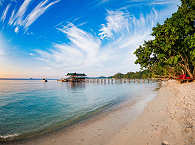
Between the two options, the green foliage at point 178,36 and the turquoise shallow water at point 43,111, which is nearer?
the turquoise shallow water at point 43,111

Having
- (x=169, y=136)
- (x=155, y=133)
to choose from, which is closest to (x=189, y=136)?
(x=169, y=136)

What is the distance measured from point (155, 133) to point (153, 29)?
1716 centimetres

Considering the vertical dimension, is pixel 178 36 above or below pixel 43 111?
above

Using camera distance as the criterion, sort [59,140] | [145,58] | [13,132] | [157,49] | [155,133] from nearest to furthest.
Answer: [155,133] → [59,140] → [13,132] → [157,49] → [145,58]

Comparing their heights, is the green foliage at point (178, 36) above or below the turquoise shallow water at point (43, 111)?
above

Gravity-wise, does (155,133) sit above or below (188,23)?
below

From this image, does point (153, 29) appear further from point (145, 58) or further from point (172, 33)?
point (145, 58)

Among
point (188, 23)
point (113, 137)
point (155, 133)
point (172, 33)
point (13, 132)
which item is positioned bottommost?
point (13, 132)

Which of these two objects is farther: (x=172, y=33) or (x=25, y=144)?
(x=172, y=33)

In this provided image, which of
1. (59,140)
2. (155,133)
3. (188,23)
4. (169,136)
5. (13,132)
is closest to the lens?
(169,136)

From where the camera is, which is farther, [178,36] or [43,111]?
[178,36]

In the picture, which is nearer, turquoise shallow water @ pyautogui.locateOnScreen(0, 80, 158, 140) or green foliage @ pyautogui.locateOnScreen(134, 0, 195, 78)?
turquoise shallow water @ pyautogui.locateOnScreen(0, 80, 158, 140)

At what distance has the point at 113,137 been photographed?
15.5 ft

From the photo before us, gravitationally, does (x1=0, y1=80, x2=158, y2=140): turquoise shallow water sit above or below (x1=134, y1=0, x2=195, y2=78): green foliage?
below
